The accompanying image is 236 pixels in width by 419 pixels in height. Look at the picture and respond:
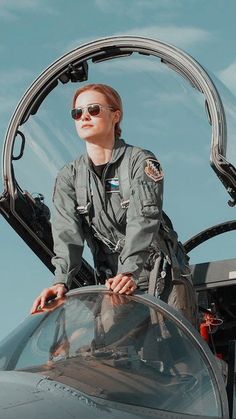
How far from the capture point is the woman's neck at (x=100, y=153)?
5.96 meters

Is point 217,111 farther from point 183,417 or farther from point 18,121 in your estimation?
point 183,417

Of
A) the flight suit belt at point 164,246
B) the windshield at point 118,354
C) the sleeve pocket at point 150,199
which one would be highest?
the sleeve pocket at point 150,199

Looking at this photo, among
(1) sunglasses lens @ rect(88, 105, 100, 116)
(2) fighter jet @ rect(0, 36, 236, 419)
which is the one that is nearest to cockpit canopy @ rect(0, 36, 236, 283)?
(2) fighter jet @ rect(0, 36, 236, 419)

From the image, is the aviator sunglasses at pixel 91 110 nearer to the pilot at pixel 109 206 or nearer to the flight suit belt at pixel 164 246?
the pilot at pixel 109 206

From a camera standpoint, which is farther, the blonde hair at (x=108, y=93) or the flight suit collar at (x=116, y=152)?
the blonde hair at (x=108, y=93)

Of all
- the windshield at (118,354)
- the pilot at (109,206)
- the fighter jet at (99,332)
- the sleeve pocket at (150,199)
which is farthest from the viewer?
the pilot at (109,206)

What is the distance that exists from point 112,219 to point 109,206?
90 millimetres

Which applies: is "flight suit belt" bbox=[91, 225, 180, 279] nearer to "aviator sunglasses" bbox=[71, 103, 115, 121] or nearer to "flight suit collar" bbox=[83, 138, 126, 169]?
"flight suit collar" bbox=[83, 138, 126, 169]

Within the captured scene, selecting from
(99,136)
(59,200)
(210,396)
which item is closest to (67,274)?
(59,200)

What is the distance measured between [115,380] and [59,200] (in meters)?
1.96

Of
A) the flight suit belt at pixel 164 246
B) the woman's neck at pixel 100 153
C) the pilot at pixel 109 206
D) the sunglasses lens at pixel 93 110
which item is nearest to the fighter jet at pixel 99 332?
the pilot at pixel 109 206

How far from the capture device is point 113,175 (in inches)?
233

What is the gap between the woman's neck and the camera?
235 inches

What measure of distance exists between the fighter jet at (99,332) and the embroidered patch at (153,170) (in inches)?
35.1
